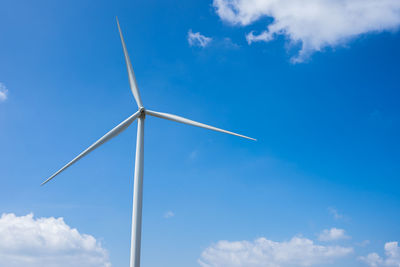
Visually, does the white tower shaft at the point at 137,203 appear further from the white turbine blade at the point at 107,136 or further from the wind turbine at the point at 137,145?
the white turbine blade at the point at 107,136

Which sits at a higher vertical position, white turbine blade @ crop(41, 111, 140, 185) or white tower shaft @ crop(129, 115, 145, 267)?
white turbine blade @ crop(41, 111, 140, 185)

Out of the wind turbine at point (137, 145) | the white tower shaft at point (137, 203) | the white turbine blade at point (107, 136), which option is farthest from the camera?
the white turbine blade at point (107, 136)

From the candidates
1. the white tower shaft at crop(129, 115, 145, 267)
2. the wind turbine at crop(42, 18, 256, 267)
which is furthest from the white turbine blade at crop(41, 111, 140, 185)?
the white tower shaft at crop(129, 115, 145, 267)

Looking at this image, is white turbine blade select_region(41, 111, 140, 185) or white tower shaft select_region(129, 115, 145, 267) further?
white turbine blade select_region(41, 111, 140, 185)

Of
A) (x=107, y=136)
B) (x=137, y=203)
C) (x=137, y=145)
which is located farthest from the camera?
(x=107, y=136)

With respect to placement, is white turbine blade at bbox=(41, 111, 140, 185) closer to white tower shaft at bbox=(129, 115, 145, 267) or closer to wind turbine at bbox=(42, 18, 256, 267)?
wind turbine at bbox=(42, 18, 256, 267)

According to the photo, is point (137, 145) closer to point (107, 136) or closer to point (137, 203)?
point (107, 136)

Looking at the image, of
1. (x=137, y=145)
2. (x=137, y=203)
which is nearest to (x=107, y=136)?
(x=137, y=145)

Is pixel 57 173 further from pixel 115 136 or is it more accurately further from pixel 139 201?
pixel 139 201

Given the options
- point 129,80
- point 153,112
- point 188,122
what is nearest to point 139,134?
point 153,112

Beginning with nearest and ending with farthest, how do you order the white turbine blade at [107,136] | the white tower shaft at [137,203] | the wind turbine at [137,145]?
the white tower shaft at [137,203] < the wind turbine at [137,145] < the white turbine blade at [107,136]

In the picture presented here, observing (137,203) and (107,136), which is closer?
(137,203)

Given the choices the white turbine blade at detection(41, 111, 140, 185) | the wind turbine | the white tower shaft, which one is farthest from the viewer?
the white turbine blade at detection(41, 111, 140, 185)

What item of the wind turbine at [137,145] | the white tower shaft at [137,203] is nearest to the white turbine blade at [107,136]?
the wind turbine at [137,145]
